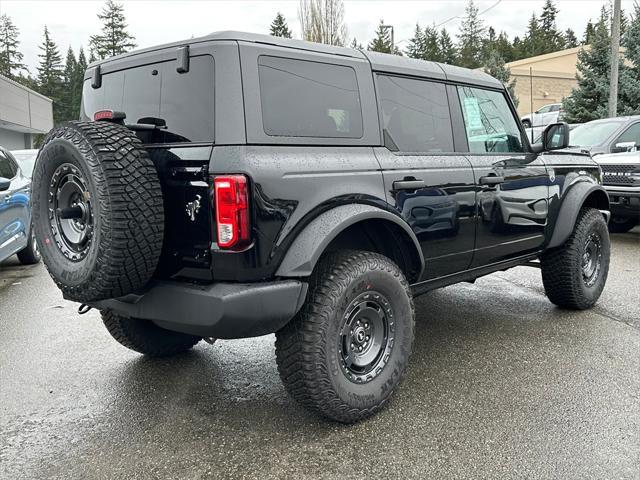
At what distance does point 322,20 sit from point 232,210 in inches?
1209

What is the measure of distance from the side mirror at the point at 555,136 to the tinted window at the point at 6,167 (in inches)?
246

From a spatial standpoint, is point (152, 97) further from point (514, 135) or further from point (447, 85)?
point (514, 135)

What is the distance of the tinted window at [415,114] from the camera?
3.45 meters

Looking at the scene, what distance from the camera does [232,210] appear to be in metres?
2.55

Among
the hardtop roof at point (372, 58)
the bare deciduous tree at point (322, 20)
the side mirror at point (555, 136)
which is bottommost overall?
the side mirror at point (555, 136)

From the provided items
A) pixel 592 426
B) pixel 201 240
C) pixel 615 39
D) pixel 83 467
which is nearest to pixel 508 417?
pixel 592 426

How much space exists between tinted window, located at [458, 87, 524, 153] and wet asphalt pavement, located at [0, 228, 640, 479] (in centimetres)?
149

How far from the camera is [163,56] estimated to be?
9.73 ft

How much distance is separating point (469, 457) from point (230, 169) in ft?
5.75

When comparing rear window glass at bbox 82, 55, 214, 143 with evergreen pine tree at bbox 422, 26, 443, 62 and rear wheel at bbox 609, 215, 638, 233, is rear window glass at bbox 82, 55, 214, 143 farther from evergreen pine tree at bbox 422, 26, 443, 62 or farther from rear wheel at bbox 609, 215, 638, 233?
evergreen pine tree at bbox 422, 26, 443, 62

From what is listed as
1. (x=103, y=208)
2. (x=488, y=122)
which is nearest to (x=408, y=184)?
(x=488, y=122)

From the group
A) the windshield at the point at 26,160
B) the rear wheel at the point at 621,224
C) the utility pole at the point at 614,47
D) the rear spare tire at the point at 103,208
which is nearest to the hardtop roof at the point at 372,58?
the rear spare tire at the point at 103,208

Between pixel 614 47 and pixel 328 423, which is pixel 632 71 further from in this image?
pixel 328 423

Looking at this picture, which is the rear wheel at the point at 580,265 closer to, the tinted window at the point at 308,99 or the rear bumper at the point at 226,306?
the tinted window at the point at 308,99
